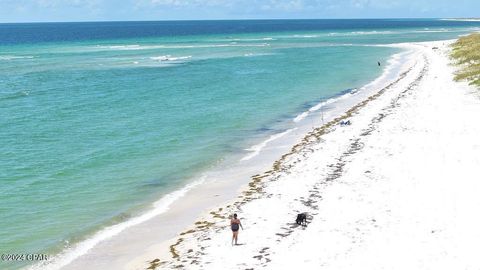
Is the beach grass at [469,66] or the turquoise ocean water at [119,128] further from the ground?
A: the beach grass at [469,66]

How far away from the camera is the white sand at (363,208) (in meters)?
17.6

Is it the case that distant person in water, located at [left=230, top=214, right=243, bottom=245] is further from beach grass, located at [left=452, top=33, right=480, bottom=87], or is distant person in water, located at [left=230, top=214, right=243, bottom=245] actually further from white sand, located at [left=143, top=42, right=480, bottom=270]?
beach grass, located at [left=452, top=33, right=480, bottom=87]

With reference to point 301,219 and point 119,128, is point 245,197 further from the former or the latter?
point 119,128

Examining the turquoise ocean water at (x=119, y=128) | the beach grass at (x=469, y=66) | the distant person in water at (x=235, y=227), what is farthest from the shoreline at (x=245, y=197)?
the beach grass at (x=469, y=66)

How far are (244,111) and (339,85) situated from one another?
19.7m

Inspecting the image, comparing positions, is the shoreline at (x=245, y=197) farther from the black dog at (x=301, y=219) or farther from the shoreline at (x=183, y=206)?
the black dog at (x=301, y=219)

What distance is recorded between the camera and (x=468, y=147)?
28.4m

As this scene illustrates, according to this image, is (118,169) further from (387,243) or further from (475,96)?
(475,96)

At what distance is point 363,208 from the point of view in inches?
854

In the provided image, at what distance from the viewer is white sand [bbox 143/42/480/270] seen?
17609 mm

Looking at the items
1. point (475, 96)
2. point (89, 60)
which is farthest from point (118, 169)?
point (89, 60)

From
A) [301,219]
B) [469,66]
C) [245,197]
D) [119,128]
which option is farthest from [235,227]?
[469,66]

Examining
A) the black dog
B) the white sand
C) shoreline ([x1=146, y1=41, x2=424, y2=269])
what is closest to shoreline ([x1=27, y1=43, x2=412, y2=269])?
shoreline ([x1=146, y1=41, x2=424, y2=269])

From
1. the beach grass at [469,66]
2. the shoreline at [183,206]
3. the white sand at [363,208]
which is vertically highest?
the beach grass at [469,66]
